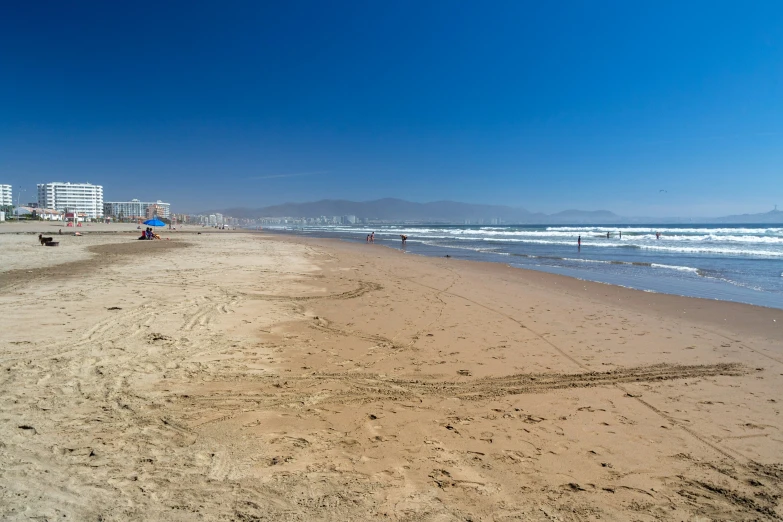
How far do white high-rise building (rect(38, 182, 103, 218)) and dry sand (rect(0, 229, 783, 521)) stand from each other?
8057 inches

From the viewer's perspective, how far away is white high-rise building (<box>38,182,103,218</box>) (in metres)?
175

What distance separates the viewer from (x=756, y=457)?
11.6 ft

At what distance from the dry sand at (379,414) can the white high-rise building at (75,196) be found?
20466 cm

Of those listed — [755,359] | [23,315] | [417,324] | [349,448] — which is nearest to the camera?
[349,448]

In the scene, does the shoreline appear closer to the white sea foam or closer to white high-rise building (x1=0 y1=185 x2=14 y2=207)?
the white sea foam

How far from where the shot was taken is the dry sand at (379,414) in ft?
9.37

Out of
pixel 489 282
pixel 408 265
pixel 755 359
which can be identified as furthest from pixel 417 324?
pixel 408 265

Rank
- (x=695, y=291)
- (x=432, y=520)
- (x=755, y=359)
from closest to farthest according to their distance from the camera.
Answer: (x=432, y=520) → (x=755, y=359) → (x=695, y=291)

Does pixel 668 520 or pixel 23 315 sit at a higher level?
pixel 23 315

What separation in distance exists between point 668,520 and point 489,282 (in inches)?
447

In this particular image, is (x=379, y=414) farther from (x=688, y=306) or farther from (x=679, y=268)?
(x=679, y=268)

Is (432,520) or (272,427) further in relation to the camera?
(272,427)

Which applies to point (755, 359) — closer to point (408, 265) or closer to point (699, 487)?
point (699, 487)

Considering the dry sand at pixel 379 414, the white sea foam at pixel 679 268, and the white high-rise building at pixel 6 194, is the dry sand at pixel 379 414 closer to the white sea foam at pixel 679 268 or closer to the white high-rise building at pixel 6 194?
the white sea foam at pixel 679 268
